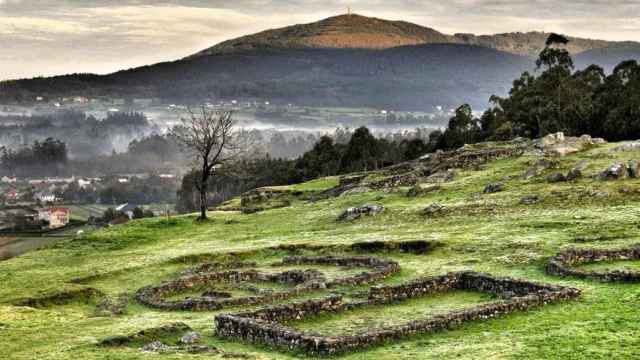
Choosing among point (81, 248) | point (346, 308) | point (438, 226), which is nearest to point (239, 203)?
point (81, 248)

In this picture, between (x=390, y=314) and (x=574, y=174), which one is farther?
(x=574, y=174)

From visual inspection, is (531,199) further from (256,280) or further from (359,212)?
(256,280)

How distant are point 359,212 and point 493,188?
1118 centimetres

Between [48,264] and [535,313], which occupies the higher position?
[535,313]

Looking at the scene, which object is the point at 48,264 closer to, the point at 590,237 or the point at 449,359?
the point at 590,237

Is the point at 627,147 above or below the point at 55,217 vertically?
above

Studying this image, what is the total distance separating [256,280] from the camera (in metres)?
47.0

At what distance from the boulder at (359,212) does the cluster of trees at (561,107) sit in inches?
1922

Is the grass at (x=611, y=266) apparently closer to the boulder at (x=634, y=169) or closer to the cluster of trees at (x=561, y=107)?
the boulder at (x=634, y=169)

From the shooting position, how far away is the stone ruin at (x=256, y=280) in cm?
3909

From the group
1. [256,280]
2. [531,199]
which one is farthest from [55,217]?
[256,280]

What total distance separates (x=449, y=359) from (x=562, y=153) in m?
57.9

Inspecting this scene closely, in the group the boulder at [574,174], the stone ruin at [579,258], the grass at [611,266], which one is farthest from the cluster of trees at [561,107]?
the grass at [611,266]

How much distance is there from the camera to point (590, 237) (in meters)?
47.1
